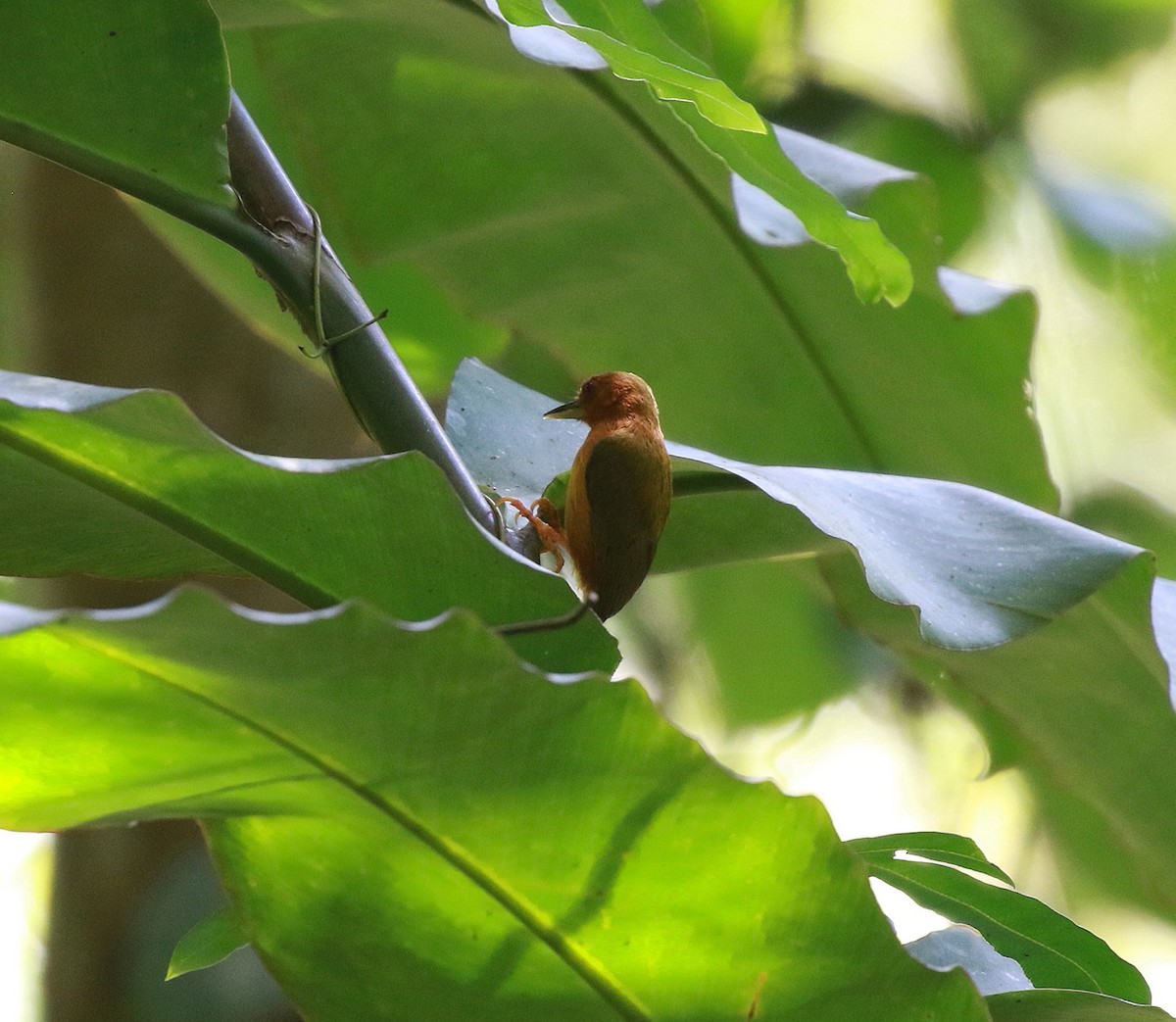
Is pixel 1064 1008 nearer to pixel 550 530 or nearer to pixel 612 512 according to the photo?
pixel 612 512

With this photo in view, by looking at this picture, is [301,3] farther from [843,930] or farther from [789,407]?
[843,930]

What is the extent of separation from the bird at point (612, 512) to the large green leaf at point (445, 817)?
1.21ft

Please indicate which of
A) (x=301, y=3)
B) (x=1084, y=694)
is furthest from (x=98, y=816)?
(x=1084, y=694)

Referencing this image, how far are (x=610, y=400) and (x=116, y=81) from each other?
69cm

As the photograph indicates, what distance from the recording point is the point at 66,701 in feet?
1.77

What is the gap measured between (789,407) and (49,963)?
52.3 inches

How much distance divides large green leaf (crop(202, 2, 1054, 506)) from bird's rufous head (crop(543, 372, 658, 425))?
17 centimetres

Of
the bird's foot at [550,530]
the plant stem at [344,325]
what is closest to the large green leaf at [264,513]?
the plant stem at [344,325]

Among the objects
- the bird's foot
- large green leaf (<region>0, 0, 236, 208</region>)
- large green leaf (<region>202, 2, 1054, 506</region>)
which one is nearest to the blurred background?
large green leaf (<region>202, 2, 1054, 506</region>)

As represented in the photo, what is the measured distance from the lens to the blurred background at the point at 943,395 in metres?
1.82

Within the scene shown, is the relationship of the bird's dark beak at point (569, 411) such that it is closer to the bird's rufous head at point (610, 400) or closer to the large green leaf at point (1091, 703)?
the bird's rufous head at point (610, 400)

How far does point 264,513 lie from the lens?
67cm

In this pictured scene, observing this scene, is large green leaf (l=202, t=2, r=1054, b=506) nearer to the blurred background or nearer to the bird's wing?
the blurred background

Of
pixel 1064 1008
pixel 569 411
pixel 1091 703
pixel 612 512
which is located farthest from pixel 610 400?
pixel 1064 1008
